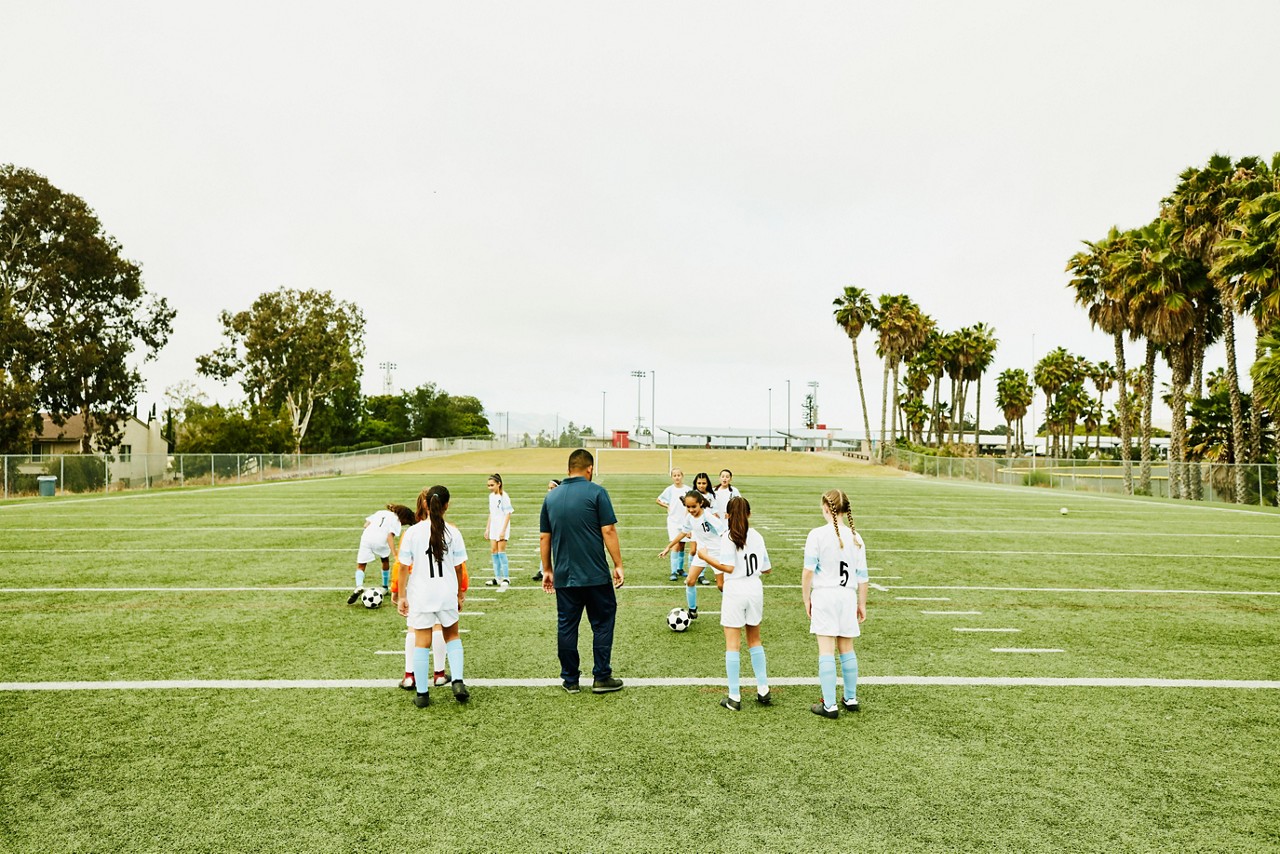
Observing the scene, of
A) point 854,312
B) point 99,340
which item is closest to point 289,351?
point 99,340

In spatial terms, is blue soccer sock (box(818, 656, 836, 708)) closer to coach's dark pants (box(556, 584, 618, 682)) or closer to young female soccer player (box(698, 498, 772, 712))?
young female soccer player (box(698, 498, 772, 712))

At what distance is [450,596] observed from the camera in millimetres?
6625

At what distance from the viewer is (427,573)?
6570 millimetres

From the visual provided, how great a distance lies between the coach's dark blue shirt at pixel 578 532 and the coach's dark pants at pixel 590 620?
0.37 ft

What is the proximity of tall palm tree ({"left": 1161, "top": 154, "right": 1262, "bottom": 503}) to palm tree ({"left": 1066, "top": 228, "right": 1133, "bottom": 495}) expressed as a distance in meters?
4.01

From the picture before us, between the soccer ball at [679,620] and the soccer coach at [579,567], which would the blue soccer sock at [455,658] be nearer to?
the soccer coach at [579,567]

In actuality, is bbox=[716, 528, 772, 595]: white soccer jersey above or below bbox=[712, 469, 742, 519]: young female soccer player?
below

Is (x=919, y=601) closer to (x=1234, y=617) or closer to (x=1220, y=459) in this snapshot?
(x=1234, y=617)

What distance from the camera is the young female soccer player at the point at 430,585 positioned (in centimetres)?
656

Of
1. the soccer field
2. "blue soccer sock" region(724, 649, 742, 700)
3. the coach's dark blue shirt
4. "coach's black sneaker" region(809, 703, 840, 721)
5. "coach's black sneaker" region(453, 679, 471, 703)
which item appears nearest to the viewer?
the soccer field

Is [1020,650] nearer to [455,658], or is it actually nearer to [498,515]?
[455,658]

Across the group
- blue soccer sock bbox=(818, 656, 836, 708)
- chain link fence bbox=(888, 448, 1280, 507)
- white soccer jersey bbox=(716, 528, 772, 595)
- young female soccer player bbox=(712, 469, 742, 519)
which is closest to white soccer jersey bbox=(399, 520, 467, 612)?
white soccer jersey bbox=(716, 528, 772, 595)

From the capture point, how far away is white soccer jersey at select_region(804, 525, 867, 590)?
6191mm

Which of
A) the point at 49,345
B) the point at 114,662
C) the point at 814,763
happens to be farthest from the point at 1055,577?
the point at 49,345
